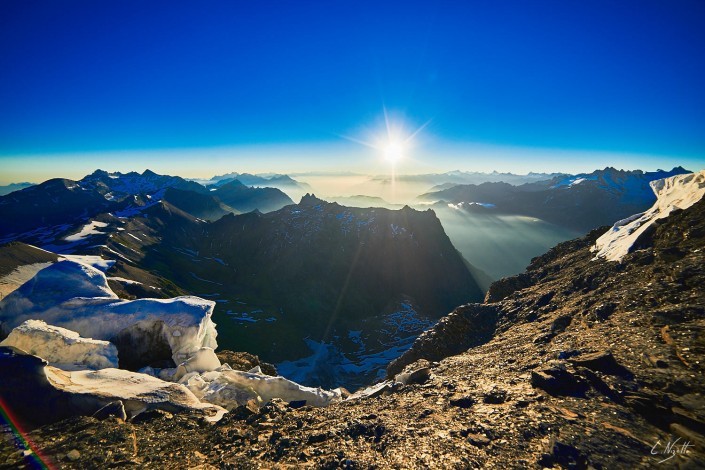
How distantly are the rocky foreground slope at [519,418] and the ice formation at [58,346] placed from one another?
1019cm

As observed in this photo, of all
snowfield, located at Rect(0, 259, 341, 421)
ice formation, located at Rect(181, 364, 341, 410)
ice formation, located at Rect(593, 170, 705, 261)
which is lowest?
ice formation, located at Rect(181, 364, 341, 410)

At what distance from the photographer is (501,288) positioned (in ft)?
179

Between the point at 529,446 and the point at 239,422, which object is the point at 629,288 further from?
the point at 239,422

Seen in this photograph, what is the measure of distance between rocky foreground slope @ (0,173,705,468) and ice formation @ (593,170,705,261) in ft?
25.2

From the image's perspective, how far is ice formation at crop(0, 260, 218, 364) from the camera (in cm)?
3069

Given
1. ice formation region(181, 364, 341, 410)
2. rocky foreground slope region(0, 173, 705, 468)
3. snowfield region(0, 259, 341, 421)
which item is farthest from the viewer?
ice formation region(181, 364, 341, 410)

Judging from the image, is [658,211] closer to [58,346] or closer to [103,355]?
[103,355]

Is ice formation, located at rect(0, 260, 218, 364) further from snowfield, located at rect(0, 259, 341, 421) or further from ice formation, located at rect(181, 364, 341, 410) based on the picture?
ice formation, located at rect(181, 364, 341, 410)

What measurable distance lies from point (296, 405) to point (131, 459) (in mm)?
11892

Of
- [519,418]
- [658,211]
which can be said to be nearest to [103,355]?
[519,418]

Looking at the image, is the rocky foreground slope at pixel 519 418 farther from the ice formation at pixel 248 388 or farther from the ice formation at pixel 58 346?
the ice formation at pixel 58 346

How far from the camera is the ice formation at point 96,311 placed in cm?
3069

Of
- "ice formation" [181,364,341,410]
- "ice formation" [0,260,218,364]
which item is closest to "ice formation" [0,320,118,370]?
"ice formation" [0,260,218,364]

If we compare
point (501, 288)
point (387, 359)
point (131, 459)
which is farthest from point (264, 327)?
point (131, 459)
